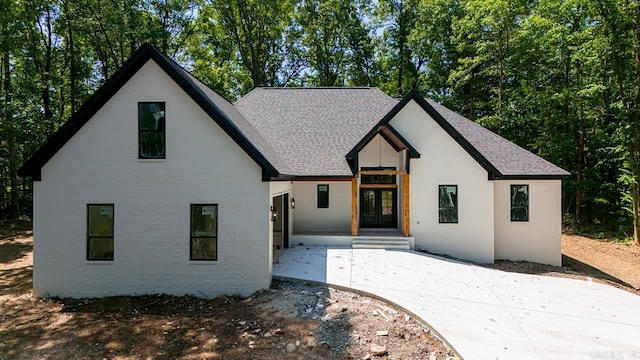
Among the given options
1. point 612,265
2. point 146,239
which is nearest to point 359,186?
point 146,239

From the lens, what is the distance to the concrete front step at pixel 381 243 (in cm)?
1191

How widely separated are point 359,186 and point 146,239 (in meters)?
9.00

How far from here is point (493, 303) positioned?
7363 mm

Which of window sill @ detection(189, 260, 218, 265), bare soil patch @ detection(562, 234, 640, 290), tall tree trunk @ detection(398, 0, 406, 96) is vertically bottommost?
bare soil patch @ detection(562, 234, 640, 290)

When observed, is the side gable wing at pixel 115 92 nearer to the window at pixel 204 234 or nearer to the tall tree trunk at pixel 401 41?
the window at pixel 204 234

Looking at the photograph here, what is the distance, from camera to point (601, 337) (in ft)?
19.5

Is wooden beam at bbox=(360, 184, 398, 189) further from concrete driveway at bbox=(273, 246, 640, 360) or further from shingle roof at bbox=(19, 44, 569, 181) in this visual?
concrete driveway at bbox=(273, 246, 640, 360)

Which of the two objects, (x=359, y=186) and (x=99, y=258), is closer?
(x=99, y=258)

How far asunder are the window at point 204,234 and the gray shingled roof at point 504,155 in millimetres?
10578

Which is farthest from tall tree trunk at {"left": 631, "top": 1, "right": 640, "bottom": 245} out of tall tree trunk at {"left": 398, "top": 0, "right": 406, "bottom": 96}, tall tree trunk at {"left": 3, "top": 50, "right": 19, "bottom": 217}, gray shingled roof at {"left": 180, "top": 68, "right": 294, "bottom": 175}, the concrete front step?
tall tree trunk at {"left": 3, "top": 50, "right": 19, "bottom": 217}

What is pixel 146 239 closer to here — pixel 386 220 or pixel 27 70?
pixel 386 220

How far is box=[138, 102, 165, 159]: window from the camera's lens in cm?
820

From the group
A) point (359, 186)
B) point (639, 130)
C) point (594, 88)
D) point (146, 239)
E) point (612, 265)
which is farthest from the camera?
point (594, 88)

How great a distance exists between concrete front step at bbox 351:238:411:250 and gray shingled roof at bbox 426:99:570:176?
4639 millimetres
